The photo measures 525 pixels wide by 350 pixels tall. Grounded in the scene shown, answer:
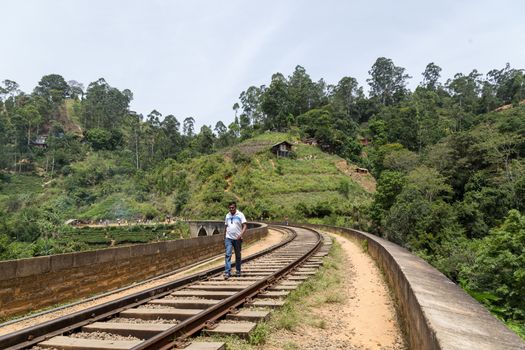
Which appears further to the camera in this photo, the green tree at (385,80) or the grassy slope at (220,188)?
the green tree at (385,80)

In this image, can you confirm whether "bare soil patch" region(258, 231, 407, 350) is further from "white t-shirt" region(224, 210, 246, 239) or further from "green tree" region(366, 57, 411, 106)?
"green tree" region(366, 57, 411, 106)

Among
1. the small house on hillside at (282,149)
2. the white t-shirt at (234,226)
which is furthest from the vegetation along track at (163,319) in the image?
the small house on hillside at (282,149)

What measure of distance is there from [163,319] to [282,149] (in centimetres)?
7174

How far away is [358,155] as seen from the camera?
85062mm

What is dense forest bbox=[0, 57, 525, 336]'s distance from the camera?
2679 centimetres

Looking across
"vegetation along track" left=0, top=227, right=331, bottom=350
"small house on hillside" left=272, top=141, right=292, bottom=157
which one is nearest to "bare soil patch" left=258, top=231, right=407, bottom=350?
"vegetation along track" left=0, top=227, right=331, bottom=350

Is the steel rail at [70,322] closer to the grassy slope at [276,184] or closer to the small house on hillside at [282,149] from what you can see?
the grassy slope at [276,184]

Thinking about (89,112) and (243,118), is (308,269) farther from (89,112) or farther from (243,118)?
(89,112)

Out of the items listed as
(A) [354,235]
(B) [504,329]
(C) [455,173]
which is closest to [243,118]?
(C) [455,173]

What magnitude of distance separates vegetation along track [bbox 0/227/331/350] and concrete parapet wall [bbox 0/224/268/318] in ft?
7.63

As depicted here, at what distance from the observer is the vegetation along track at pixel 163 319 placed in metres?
4.31

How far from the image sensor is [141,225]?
204 ft

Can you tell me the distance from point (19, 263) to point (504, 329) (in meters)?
7.38

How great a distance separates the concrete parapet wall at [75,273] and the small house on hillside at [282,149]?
62.9 meters
